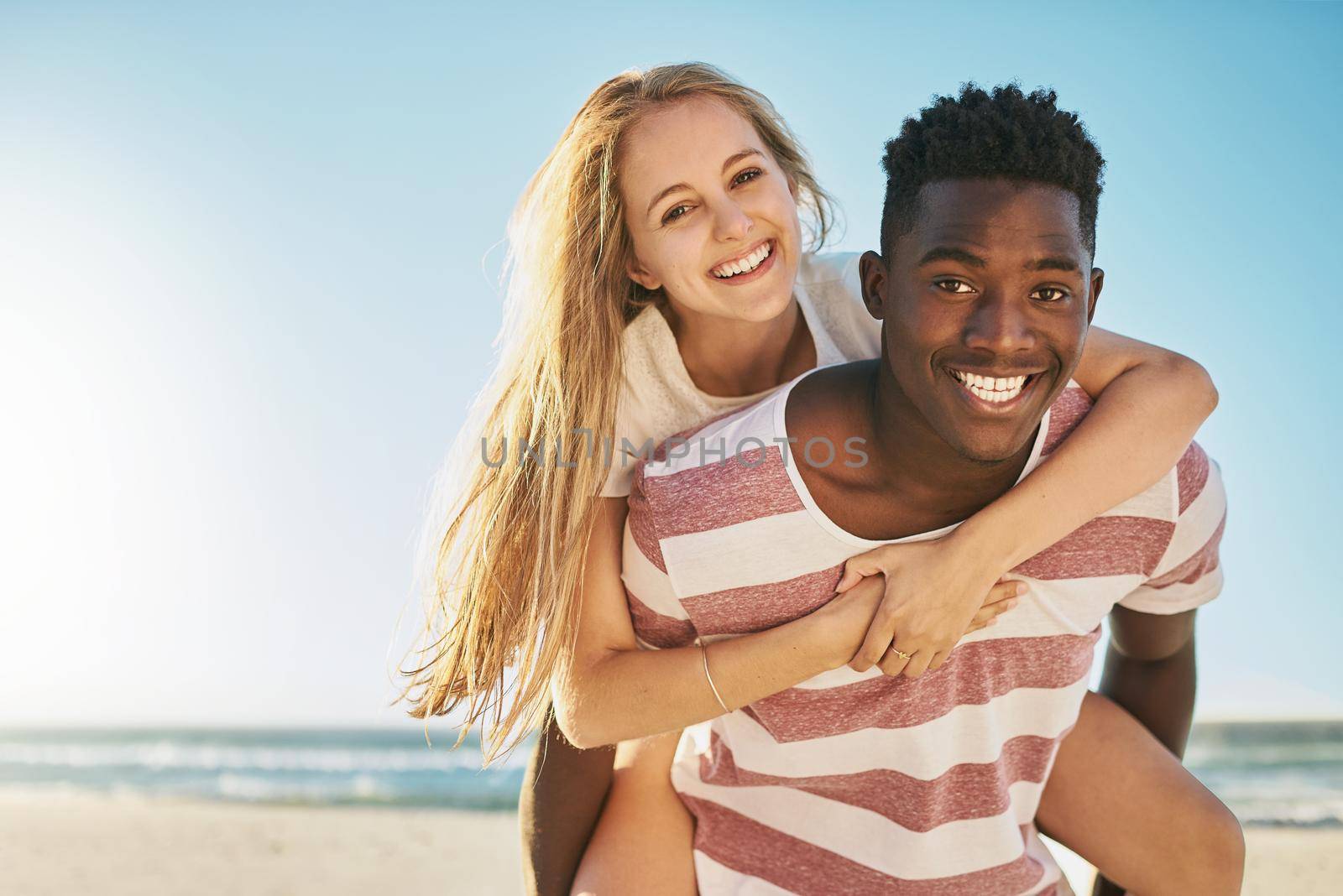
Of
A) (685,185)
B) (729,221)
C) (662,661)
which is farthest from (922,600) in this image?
(685,185)

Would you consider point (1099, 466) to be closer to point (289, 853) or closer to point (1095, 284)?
point (1095, 284)

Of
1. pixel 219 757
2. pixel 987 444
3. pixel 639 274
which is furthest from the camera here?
pixel 219 757

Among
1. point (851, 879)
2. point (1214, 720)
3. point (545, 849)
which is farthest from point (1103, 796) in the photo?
point (1214, 720)

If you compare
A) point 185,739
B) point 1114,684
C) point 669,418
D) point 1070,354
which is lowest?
point 185,739

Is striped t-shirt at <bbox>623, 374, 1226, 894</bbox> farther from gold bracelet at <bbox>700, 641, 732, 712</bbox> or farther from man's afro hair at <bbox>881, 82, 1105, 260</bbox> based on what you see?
man's afro hair at <bbox>881, 82, 1105, 260</bbox>

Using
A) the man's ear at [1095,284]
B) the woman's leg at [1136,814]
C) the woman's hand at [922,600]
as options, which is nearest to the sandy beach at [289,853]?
the woman's leg at [1136,814]

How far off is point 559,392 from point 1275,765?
1079 centimetres

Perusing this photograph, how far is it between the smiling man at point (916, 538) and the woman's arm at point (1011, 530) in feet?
0.19

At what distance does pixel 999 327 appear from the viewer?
1987 millimetres

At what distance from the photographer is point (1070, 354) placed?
6.84 feet

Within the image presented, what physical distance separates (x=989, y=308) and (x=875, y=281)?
0.36 meters

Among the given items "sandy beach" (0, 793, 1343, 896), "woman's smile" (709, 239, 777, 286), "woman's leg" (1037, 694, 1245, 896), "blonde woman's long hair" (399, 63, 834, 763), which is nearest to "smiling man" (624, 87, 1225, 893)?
"woman's leg" (1037, 694, 1245, 896)

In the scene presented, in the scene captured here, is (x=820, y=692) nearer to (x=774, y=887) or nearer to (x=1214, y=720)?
(x=774, y=887)

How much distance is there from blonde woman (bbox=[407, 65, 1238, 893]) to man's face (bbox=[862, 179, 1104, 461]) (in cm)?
27
